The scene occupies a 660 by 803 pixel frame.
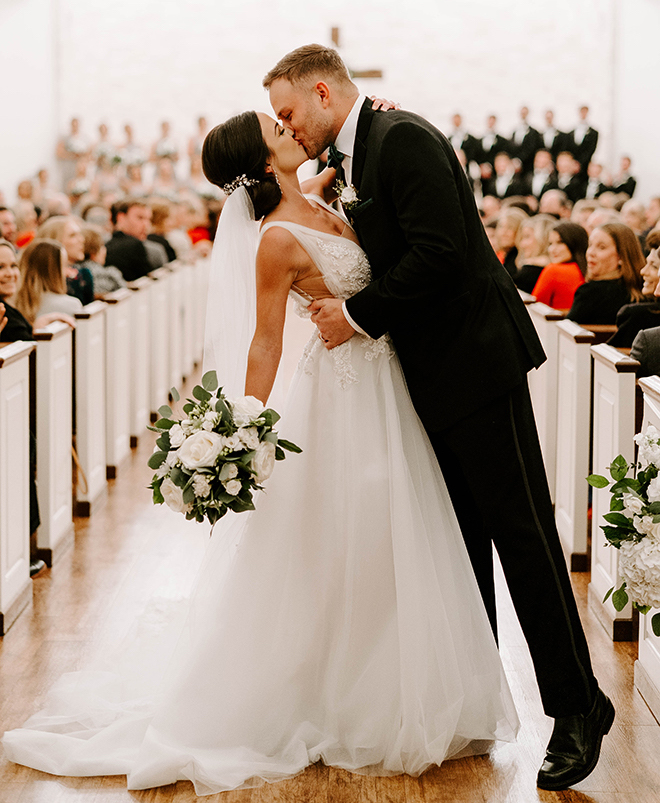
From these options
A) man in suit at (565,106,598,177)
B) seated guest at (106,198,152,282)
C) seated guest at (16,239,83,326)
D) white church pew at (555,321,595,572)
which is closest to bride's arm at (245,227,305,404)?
white church pew at (555,321,595,572)

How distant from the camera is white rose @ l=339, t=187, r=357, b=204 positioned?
2701 mm

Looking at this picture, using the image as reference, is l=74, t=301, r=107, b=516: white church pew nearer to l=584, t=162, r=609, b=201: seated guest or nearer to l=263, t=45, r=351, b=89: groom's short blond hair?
l=263, t=45, r=351, b=89: groom's short blond hair

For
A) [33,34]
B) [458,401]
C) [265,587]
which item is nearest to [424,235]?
[458,401]

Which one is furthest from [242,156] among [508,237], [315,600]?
[508,237]

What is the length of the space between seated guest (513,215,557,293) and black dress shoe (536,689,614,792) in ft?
16.0

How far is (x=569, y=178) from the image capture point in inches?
670

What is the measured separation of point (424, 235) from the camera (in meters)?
2.57

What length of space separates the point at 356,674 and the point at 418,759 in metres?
0.28

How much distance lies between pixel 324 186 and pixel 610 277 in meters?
2.82

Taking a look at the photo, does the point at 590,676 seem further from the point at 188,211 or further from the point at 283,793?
the point at 188,211

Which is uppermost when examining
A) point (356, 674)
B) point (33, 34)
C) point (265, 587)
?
point (33, 34)

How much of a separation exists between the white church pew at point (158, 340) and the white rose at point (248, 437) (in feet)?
17.6

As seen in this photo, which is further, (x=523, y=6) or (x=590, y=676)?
(x=523, y=6)

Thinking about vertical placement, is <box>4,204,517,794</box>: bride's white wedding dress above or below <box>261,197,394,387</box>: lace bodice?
below
